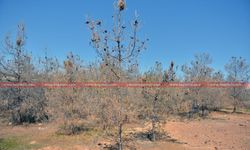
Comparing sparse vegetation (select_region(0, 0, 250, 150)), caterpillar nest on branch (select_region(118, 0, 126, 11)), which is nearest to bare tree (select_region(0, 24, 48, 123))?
sparse vegetation (select_region(0, 0, 250, 150))

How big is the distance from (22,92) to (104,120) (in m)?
14.5

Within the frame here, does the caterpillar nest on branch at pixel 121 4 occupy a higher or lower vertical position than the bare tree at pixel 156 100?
higher

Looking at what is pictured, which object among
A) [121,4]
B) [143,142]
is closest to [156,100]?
[143,142]

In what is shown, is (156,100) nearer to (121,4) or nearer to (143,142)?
(143,142)

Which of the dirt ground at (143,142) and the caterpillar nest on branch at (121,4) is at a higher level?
the caterpillar nest on branch at (121,4)

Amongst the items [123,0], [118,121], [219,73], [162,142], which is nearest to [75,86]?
[162,142]

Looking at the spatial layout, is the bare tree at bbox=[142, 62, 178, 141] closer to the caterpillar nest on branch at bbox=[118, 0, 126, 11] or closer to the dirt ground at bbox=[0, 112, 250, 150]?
the dirt ground at bbox=[0, 112, 250, 150]

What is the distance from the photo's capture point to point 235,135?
58.5ft

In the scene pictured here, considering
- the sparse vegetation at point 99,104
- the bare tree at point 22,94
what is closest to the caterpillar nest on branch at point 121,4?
the sparse vegetation at point 99,104

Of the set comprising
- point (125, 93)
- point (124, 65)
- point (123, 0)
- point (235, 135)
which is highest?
point (123, 0)

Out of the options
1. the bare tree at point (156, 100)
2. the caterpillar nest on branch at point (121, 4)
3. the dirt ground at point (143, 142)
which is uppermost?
the caterpillar nest on branch at point (121, 4)

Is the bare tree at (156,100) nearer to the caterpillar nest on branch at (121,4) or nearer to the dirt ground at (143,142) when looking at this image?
the dirt ground at (143,142)

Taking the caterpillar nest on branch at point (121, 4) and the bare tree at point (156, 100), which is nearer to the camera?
the caterpillar nest on branch at point (121, 4)

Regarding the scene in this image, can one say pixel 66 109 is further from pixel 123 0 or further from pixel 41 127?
pixel 123 0
